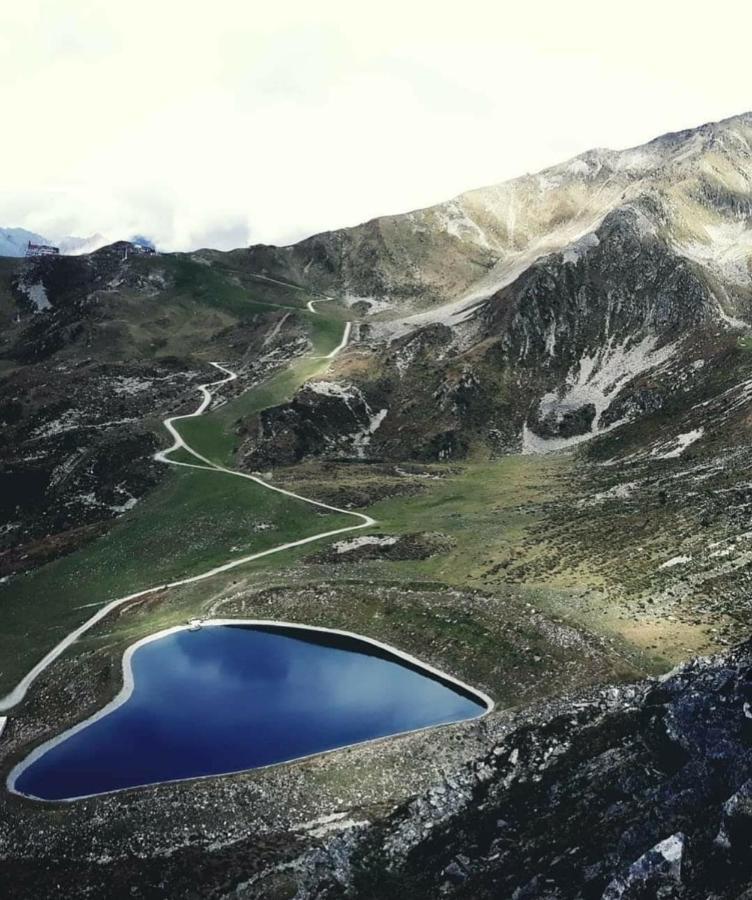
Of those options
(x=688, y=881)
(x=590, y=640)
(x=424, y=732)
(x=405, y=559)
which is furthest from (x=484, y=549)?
(x=688, y=881)

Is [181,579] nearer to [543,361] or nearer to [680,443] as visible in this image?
[680,443]

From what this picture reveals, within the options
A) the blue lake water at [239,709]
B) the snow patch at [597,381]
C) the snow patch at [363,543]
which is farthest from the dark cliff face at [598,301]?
the blue lake water at [239,709]

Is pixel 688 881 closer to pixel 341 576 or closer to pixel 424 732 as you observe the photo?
pixel 424 732

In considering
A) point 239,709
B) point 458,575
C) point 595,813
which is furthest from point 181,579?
point 595,813

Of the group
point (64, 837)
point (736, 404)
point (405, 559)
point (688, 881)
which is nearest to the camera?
point (688, 881)

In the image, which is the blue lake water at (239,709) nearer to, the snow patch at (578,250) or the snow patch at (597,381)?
the snow patch at (597,381)

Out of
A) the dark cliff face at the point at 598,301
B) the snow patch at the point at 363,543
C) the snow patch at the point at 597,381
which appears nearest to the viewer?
the snow patch at the point at 363,543
